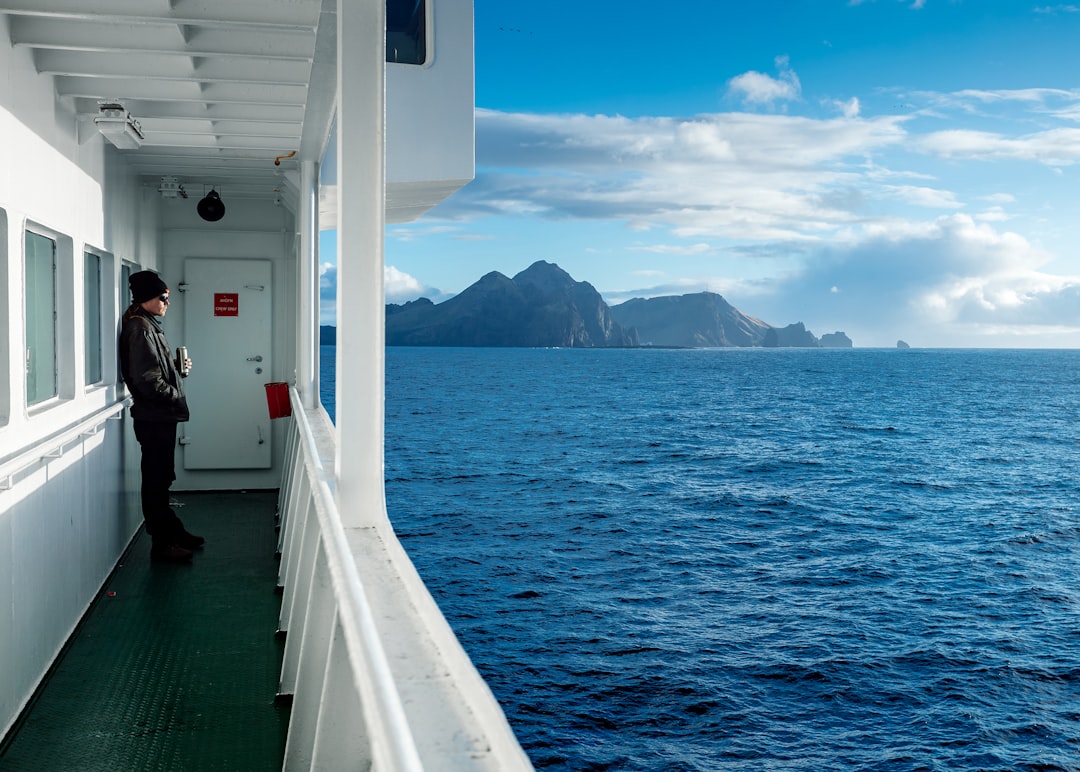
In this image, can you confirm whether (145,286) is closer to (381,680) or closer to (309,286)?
(309,286)

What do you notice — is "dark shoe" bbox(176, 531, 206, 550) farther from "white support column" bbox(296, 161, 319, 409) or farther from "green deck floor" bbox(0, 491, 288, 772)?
"white support column" bbox(296, 161, 319, 409)

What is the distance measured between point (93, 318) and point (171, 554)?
1376 millimetres

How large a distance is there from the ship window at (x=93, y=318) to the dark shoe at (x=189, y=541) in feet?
3.32

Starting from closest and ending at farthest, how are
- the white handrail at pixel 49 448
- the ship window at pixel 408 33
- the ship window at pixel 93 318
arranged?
the white handrail at pixel 49 448
the ship window at pixel 93 318
the ship window at pixel 408 33

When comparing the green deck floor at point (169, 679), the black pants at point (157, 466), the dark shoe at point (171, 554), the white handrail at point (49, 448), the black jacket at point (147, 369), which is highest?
the black jacket at point (147, 369)

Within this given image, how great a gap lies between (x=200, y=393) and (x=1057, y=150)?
89780mm

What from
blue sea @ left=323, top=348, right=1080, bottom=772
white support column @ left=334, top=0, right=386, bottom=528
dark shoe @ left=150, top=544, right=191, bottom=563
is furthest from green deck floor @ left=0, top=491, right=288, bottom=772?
blue sea @ left=323, top=348, right=1080, bottom=772

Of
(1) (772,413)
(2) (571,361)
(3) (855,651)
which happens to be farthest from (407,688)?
(2) (571,361)

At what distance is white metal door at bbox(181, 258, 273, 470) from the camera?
717cm

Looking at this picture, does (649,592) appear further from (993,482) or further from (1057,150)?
(1057,150)

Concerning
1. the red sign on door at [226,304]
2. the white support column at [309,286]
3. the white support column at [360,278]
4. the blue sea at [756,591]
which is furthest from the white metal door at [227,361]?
the blue sea at [756,591]

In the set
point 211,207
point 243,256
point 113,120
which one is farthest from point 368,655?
point 243,256

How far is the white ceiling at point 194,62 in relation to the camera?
120 inches

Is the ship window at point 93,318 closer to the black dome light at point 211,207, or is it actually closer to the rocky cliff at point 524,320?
the black dome light at point 211,207
